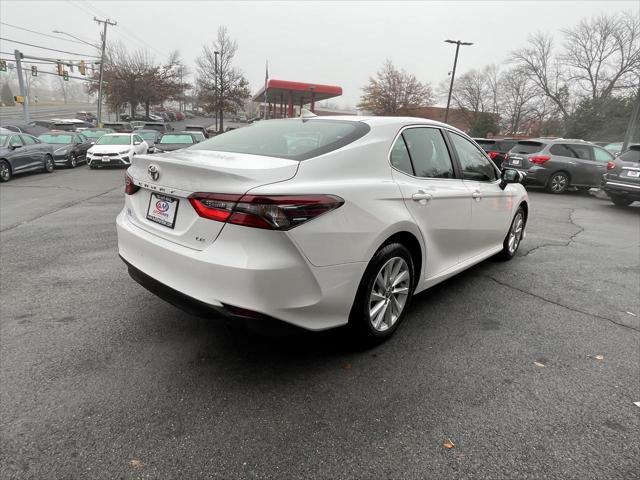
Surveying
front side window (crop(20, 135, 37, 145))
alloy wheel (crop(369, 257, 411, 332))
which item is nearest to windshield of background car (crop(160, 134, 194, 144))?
front side window (crop(20, 135, 37, 145))

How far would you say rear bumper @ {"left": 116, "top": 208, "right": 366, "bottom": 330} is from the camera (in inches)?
85.5

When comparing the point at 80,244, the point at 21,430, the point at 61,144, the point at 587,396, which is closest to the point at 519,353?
the point at 587,396

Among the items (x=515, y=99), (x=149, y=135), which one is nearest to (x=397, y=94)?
(x=515, y=99)

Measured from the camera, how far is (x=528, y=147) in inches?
505

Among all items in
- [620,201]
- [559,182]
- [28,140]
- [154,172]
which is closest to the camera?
[154,172]

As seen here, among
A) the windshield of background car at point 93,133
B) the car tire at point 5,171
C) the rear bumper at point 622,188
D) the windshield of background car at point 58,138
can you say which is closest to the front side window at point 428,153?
the rear bumper at point 622,188

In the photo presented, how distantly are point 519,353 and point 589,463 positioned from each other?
1069 mm

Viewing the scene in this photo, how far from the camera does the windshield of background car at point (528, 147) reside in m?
12.6

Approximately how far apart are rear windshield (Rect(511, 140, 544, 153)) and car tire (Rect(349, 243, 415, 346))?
11.5m

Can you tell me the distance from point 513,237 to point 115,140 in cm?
1642

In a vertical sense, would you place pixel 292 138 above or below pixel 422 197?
above

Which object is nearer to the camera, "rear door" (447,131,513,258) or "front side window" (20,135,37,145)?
Result: "rear door" (447,131,513,258)

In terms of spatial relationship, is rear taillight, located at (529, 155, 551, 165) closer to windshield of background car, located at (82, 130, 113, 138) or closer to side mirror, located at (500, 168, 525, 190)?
side mirror, located at (500, 168, 525, 190)

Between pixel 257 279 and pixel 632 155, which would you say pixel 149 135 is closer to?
pixel 632 155
